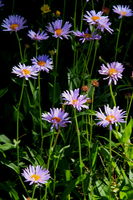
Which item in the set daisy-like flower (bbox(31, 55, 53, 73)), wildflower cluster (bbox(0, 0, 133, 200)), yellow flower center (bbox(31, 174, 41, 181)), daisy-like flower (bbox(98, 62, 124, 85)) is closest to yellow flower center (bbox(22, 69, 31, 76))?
wildflower cluster (bbox(0, 0, 133, 200))

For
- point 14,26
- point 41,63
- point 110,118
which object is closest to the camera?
point 110,118

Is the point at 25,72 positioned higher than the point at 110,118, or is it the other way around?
the point at 25,72

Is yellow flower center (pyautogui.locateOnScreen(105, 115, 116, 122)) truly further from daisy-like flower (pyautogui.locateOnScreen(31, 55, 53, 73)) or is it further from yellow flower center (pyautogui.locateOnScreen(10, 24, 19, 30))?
yellow flower center (pyautogui.locateOnScreen(10, 24, 19, 30))

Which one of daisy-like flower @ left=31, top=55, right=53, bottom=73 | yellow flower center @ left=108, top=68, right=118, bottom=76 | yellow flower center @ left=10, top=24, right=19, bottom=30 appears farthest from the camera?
yellow flower center @ left=10, top=24, right=19, bottom=30

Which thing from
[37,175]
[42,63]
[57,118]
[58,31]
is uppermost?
[58,31]

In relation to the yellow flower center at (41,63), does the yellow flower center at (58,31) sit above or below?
above

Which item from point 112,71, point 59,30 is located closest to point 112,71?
point 112,71

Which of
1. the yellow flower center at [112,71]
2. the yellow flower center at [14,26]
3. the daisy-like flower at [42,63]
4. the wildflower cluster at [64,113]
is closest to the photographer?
the wildflower cluster at [64,113]

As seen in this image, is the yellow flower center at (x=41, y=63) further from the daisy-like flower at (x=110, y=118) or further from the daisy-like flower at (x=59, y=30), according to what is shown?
the daisy-like flower at (x=110, y=118)

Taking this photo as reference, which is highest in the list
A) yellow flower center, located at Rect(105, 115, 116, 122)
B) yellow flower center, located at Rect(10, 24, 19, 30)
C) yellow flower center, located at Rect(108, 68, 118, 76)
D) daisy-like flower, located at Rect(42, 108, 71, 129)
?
yellow flower center, located at Rect(10, 24, 19, 30)

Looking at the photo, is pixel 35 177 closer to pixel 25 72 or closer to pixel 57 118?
pixel 57 118

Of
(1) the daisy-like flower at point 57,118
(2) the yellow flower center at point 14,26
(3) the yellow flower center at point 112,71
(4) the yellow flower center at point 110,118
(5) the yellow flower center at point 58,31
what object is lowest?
(1) the daisy-like flower at point 57,118

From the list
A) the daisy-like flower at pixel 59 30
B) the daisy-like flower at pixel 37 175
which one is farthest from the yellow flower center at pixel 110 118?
the daisy-like flower at pixel 59 30
